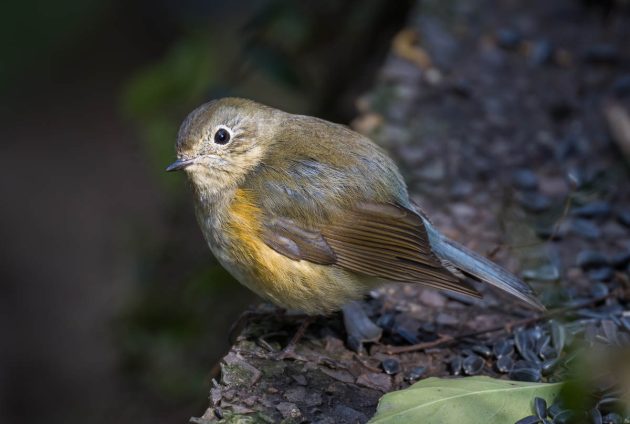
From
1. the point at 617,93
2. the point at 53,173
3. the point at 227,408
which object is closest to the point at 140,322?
the point at 227,408

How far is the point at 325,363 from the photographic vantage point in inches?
140

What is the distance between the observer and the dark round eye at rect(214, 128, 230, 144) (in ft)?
12.6

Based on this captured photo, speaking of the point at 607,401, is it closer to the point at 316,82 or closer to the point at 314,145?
the point at 314,145

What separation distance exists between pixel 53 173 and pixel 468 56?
15.8 ft

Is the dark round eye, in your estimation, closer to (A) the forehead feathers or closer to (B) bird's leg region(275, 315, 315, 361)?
(A) the forehead feathers

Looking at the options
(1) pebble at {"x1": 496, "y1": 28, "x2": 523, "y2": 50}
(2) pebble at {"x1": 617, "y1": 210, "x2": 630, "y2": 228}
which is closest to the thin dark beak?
(2) pebble at {"x1": 617, "y1": 210, "x2": 630, "y2": 228}

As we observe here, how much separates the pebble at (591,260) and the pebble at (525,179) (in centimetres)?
63

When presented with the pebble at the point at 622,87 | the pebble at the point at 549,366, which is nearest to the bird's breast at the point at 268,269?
the pebble at the point at 549,366

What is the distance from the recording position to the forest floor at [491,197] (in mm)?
3492

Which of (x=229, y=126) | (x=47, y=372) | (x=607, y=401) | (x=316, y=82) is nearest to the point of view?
(x=607, y=401)

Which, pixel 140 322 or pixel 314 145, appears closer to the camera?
pixel 314 145

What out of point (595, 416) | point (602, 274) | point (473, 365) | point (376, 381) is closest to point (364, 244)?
point (376, 381)

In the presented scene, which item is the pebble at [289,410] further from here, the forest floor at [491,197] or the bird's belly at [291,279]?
the bird's belly at [291,279]

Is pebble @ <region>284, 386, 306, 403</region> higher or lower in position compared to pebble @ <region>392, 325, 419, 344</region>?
lower
